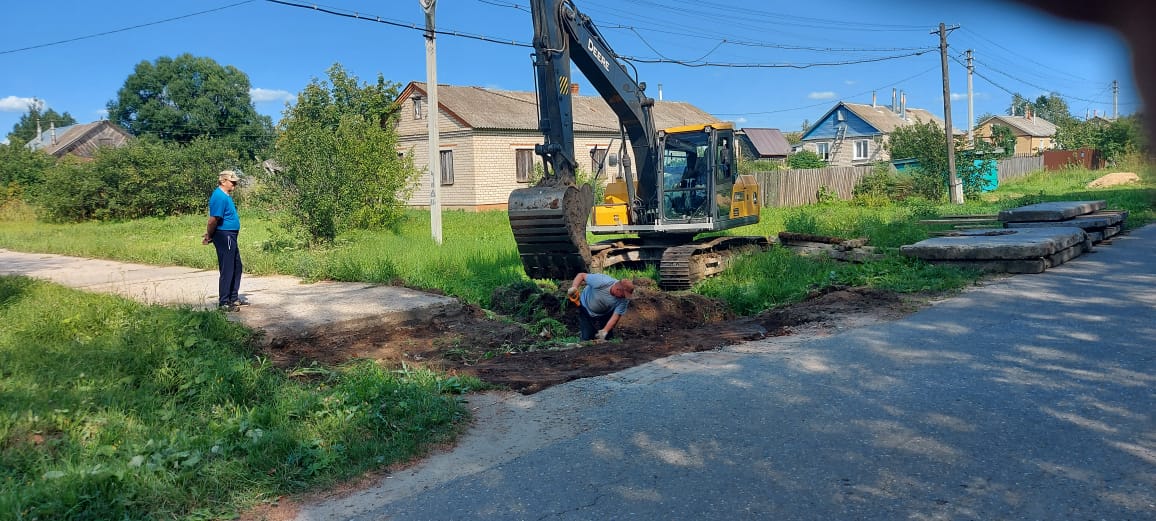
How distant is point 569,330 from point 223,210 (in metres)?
4.53

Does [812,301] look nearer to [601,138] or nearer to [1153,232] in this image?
[1153,232]

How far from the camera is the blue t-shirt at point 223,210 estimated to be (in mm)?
10312

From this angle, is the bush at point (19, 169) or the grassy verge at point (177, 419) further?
the bush at point (19, 169)

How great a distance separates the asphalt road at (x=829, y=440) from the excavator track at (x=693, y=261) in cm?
473

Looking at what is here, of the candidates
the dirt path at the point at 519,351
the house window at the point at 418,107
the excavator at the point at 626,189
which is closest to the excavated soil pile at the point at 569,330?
the dirt path at the point at 519,351

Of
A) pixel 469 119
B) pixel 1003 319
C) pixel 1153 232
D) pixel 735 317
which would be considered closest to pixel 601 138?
pixel 469 119

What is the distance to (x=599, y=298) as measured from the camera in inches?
393

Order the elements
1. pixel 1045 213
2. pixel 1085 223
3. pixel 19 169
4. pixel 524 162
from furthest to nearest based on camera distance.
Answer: pixel 19 169, pixel 524 162, pixel 1045 213, pixel 1085 223

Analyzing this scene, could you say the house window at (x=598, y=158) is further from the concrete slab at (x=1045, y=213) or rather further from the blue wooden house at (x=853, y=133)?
the blue wooden house at (x=853, y=133)

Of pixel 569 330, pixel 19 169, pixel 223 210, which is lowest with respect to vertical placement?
pixel 569 330

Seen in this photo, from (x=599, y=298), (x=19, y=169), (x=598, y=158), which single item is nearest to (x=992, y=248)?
(x=598, y=158)

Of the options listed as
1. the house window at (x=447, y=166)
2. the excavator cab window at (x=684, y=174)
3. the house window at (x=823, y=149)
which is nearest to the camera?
the excavator cab window at (x=684, y=174)

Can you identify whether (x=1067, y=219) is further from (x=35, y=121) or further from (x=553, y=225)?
(x=35, y=121)

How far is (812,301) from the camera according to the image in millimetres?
11414
